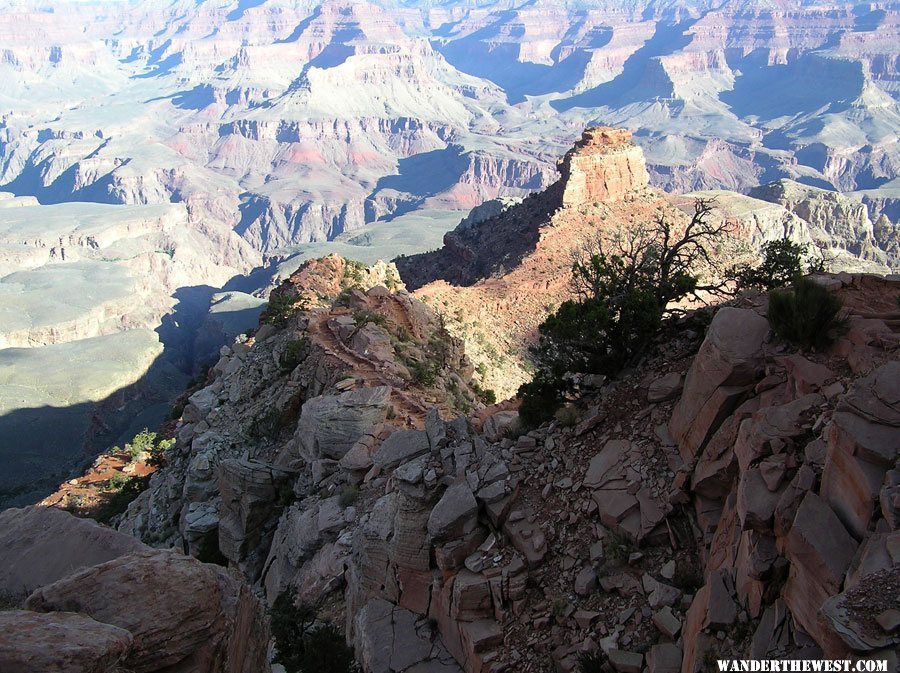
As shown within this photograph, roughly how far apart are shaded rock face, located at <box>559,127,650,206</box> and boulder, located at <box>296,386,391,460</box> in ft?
119

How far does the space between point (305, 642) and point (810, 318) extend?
10413 mm

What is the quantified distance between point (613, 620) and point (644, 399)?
14.1 ft

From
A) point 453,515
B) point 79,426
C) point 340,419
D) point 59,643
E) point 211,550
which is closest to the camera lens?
point 59,643

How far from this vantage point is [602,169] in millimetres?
53156

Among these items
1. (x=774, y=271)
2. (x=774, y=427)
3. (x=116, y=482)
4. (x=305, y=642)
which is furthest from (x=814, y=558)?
(x=116, y=482)

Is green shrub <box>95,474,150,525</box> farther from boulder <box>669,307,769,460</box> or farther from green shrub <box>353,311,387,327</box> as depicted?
boulder <box>669,307,769,460</box>

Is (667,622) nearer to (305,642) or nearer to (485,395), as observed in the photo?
(305,642)

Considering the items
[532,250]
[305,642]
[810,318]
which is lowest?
[532,250]

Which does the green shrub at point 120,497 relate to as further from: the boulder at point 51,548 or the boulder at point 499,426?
the boulder at point 499,426

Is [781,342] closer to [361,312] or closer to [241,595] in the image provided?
[241,595]

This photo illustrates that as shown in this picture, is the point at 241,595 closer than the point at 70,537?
Yes

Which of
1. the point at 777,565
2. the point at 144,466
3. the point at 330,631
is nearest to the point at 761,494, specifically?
the point at 777,565

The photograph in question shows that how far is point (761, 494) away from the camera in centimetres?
840

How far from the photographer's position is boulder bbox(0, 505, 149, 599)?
1131 cm
